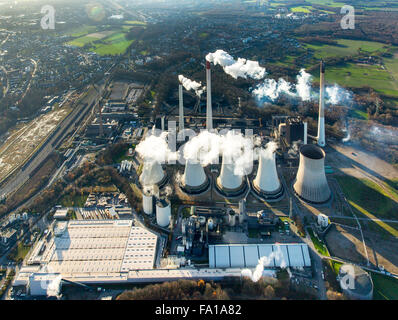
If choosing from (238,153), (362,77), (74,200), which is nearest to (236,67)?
(362,77)

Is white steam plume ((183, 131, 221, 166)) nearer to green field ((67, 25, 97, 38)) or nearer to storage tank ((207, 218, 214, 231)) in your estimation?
storage tank ((207, 218, 214, 231))

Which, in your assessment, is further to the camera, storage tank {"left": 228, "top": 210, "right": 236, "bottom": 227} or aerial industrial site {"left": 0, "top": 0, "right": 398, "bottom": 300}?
storage tank {"left": 228, "top": 210, "right": 236, "bottom": 227}

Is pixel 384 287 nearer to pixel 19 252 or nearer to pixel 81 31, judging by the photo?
pixel 19 252

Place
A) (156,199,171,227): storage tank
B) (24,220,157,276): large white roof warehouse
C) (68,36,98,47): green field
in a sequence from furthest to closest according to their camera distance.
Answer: (68,36,98,47): green field, (156,199,171,227): storage tank, (24,220,157,276): large white roof warehouse

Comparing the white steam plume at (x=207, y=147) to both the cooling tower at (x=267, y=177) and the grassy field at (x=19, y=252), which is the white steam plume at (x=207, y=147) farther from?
the grassy field at (x=19, y=252)

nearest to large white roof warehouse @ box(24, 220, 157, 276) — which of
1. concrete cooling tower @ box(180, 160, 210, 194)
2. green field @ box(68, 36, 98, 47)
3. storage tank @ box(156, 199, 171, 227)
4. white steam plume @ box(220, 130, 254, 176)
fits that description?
storage tank @ box(156, 199, 171, 227)

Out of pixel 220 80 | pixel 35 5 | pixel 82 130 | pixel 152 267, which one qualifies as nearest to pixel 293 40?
pixel 220 80

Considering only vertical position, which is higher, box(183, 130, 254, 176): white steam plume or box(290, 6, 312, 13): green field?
box(290, 6, 312, 13): green field
